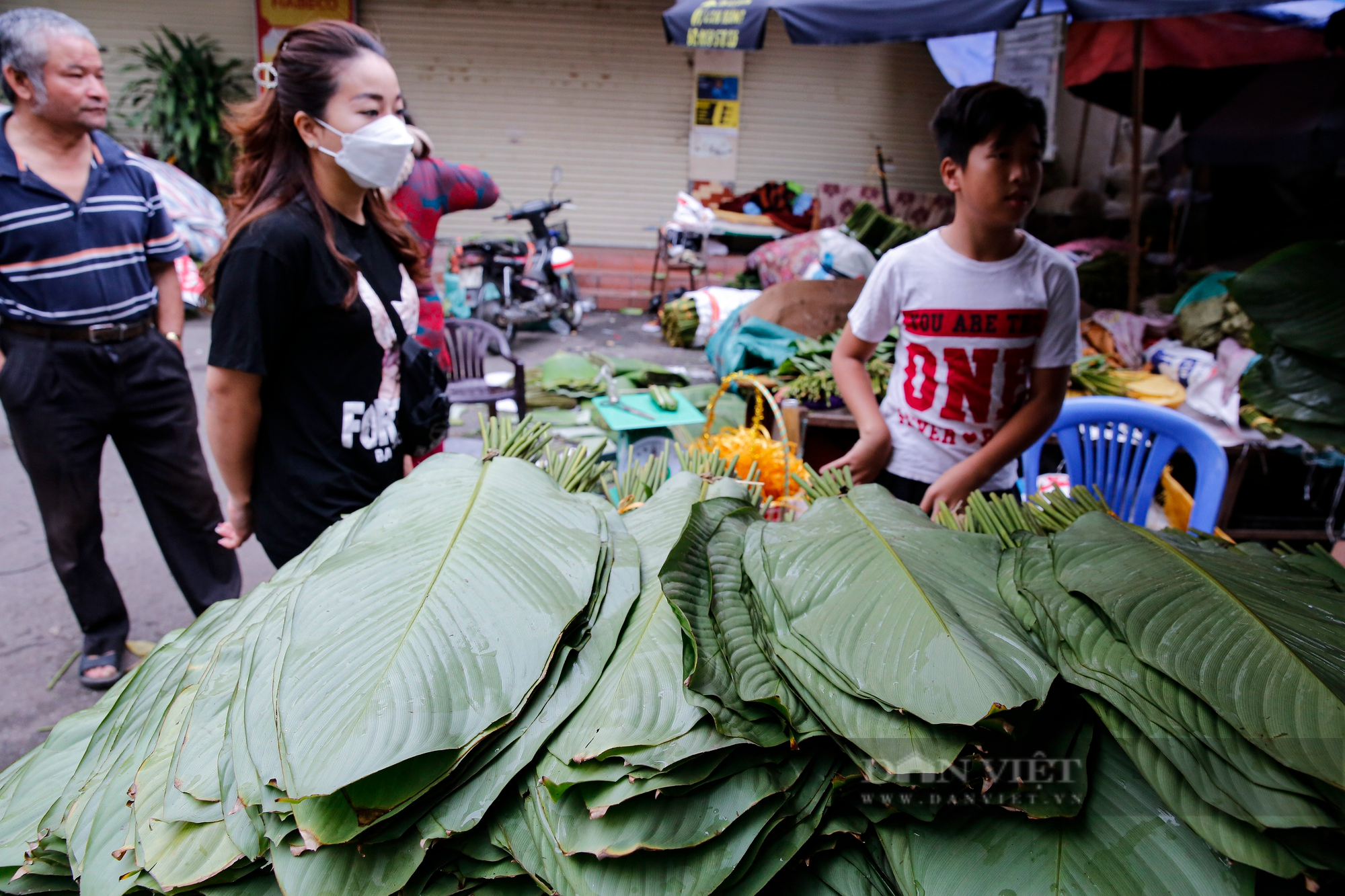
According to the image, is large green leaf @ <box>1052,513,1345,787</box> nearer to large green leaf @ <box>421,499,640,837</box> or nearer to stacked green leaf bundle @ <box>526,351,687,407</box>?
large green leaf @ <box>421,499,640,837</box>

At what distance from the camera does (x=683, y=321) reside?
729cm

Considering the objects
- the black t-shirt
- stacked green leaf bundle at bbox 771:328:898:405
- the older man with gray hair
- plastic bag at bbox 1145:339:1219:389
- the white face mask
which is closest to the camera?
the black t-shirt

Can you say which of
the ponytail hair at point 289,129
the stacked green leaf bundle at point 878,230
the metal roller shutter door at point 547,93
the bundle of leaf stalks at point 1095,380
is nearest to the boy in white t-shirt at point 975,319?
the ponytail hair at point 289,129

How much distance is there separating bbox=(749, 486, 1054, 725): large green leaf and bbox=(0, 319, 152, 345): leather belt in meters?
2.54

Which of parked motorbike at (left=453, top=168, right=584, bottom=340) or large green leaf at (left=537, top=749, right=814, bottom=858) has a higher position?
parked motorbike at (left=453, top=168, right=584, bottom=340)

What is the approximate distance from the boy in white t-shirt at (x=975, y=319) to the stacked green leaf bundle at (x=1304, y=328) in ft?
1.68

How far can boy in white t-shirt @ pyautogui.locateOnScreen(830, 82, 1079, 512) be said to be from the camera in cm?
183

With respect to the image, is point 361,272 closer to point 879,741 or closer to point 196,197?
point 879,741

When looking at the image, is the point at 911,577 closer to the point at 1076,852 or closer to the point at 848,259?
the point at 1076,852

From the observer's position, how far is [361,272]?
176cm

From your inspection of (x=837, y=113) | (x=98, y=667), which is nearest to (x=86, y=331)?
(x=98, y=667)

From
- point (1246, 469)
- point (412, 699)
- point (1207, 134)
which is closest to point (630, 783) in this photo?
point (412, 699)

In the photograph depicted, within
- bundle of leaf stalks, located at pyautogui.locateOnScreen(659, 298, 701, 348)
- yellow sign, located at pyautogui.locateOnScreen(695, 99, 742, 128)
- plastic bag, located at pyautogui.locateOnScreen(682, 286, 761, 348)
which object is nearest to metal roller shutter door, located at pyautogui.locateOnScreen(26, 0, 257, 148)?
yellow sign, located at pyautogui.locateOnScreen(695, 99, 742, 128)

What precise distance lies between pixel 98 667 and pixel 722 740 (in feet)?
9.90
